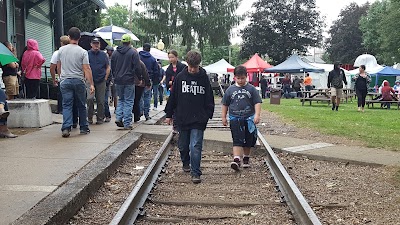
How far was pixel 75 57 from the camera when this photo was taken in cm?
888

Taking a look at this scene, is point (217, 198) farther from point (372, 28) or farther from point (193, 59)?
Answer: point (372, 28)

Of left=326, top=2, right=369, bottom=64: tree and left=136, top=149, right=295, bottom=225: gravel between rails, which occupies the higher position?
left=326, top=2, right=369, bottom=64: tree

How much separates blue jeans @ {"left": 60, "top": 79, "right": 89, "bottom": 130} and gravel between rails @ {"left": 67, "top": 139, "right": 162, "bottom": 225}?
4.10ft

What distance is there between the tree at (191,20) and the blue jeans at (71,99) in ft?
121

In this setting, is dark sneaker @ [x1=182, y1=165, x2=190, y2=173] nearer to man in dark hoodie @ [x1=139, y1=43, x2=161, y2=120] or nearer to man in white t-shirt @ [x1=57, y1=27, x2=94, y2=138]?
man in white t-shirt @ [x1=57, y1=27, x2=94, y2=138]

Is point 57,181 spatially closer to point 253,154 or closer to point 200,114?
point 200,114

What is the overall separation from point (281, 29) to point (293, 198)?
208 feet

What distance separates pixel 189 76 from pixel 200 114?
1.73ft

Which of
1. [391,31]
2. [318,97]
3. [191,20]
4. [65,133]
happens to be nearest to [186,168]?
[65,133]

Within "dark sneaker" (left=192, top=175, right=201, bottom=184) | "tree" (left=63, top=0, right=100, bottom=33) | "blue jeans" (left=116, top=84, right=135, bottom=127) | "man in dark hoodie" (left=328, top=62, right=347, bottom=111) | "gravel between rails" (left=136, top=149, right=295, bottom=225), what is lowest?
"gravel between rails" (left=136, top=149, right=295, bottom=225)

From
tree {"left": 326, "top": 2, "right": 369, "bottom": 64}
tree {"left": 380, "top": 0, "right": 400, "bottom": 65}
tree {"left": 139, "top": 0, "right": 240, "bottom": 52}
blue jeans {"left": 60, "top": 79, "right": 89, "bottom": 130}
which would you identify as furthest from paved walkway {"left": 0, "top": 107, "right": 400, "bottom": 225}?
tree {"left": 326, "top": 2, "right": 369, "bottom": 64}

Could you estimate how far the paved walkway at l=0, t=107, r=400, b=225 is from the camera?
16.4ft

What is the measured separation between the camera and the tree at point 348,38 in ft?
247

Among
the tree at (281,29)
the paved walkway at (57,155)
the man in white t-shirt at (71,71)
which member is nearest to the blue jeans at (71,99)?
the man in white t-shirt at (71,71)
